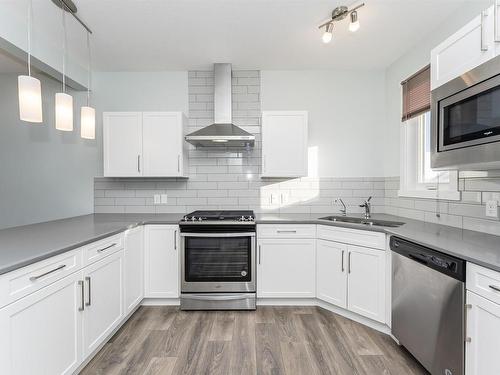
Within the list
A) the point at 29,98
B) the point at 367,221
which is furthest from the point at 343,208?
the point at 29,98

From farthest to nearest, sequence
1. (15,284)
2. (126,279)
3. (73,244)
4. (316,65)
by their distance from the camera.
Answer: (316,65), (126,279), (73,244), (15,284)

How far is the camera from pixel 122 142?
306 centimetres

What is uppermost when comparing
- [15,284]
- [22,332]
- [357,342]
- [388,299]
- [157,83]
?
[157,83]

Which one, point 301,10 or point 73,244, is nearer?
point 73,244

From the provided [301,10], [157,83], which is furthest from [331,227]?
[157,83]

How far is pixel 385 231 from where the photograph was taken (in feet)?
7.33

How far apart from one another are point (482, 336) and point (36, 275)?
2257 mm

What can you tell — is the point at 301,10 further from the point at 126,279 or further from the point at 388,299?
the point at 126,279

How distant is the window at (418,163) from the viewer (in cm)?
263

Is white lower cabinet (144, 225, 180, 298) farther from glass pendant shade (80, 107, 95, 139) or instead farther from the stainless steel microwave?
the stainless steel microwave

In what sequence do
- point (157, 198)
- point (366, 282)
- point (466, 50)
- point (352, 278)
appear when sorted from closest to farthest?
1. point (466, 50)
2. point (366, 282)
3. point (352, 278)
4. point (157, 198)

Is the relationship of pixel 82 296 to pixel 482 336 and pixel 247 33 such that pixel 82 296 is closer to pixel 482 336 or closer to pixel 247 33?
pixel 482 336

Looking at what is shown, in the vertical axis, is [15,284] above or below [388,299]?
above

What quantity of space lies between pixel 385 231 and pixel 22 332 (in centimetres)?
241
